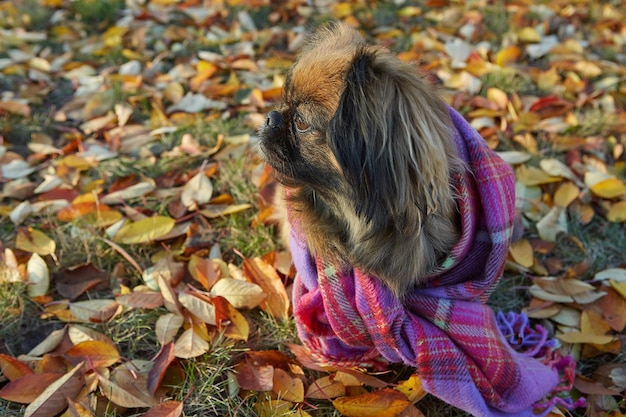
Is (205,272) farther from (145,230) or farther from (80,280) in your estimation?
(80,280)

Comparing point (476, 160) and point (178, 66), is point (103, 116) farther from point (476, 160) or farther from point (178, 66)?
point (476, 160)

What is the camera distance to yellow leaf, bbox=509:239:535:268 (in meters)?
2.26

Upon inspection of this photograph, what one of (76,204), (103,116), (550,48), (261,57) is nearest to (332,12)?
(261,57)

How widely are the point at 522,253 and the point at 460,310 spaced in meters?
0.73

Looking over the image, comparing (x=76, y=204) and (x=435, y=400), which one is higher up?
(x=76, y=204)

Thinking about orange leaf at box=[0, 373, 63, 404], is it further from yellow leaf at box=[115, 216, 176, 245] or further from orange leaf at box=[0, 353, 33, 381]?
yellow leaf at box=[115, 216, 176, 245]

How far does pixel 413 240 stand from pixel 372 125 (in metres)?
0.39

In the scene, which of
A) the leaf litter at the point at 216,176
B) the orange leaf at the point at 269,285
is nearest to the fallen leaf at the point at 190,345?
the leaf litter at the point at 216,176

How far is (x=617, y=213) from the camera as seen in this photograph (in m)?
2.46

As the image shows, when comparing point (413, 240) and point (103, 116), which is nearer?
point (413, 240)

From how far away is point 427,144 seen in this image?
4.53ft

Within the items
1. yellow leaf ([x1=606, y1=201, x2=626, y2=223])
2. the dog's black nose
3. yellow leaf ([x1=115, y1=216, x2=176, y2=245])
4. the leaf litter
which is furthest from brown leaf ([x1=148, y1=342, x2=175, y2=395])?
yellow leaf ([x1=606, y1=201, x2=626, y2=223])

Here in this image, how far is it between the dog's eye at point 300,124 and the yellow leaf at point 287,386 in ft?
2.77

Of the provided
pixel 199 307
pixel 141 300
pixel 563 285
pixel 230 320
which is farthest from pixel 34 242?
pixel 563 285
